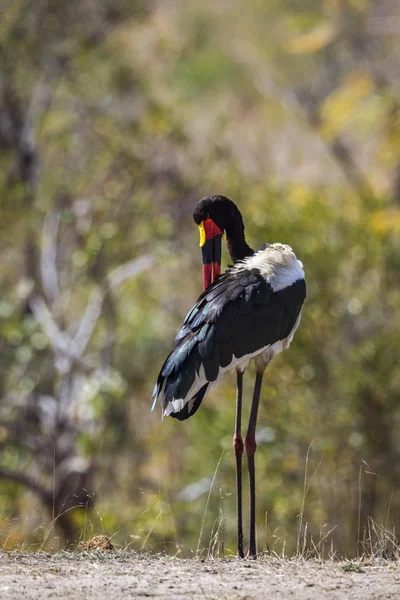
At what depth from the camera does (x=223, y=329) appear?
598 cm

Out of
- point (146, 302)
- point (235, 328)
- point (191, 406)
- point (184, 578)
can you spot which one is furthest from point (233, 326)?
point (146, 302)

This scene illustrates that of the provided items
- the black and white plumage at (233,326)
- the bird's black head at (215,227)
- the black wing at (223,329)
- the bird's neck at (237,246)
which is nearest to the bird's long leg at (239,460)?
the black and white plumage at (233,326)

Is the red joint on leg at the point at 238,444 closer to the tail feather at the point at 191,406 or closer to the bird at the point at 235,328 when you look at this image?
the bird at the point at 235,328

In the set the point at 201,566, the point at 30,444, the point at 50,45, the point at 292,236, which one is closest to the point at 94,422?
the point at 30,444

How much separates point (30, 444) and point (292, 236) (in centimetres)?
392

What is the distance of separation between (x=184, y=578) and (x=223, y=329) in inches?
61.1

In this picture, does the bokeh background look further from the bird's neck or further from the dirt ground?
the dirt ground

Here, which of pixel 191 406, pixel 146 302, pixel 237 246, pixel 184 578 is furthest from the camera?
pixel 146 302

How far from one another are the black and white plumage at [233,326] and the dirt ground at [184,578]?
0.89 m

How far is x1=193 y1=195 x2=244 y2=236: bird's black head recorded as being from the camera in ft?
22.3

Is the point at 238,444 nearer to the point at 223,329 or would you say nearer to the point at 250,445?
the point at 250,445

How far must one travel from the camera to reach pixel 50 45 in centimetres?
1554

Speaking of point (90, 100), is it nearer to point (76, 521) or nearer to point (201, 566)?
point (76, 521)

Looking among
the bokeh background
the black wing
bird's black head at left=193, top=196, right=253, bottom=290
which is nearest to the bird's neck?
bird's black head at left=193, top=196, right=253, bottom=290
